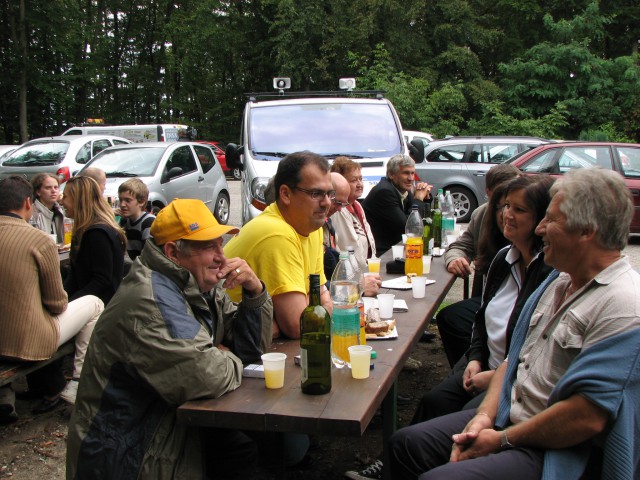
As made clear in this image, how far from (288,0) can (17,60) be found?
11.7 metres

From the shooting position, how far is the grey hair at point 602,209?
224cm

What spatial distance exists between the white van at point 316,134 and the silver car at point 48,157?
673cm

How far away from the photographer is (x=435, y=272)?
15.7ft

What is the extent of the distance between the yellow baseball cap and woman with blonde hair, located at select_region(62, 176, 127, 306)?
7.44ft

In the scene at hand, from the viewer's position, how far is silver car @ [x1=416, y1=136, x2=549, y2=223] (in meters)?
13.1

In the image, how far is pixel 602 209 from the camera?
7.34ft

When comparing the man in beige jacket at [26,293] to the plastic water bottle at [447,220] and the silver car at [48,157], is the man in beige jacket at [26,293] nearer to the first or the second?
the plastic water bottle at [447,220]

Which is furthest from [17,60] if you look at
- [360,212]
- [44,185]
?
[360,212]

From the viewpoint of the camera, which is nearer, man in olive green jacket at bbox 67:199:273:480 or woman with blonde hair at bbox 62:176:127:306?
man in olive green jacket at bbox 67:199:273:480

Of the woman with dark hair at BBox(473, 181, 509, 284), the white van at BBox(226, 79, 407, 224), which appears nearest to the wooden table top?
the woman with dark hair at BBox(473, 181, 509, 284)

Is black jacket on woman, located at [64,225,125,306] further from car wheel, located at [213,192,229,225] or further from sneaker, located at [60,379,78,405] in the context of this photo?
car wheel, located at [213,192,229,225]

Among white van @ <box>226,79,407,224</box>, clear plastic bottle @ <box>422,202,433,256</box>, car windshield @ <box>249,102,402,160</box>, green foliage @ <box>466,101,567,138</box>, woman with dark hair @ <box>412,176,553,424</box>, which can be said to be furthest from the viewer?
green foliage @ <box>466,101,567,138</box>

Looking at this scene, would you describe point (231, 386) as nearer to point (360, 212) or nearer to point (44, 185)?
point (360, 212)

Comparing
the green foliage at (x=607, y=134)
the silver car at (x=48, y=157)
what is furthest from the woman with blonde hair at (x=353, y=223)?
the green foliage at (x=607, y=134)
